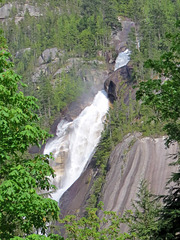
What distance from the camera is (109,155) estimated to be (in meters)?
41.9

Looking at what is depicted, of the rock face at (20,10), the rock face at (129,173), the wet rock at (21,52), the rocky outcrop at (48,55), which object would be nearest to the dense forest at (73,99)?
the wet rock at (21,52)

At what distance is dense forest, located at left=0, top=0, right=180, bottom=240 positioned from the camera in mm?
8234

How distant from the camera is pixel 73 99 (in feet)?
250

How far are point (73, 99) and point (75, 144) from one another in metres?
22.7

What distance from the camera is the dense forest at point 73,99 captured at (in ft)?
27.0

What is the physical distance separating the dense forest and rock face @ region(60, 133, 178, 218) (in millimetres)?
1360

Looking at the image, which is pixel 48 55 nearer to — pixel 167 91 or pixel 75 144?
pixel 75 144

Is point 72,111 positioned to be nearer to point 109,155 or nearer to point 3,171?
point 109,155

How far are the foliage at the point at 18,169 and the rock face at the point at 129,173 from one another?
2258 cm

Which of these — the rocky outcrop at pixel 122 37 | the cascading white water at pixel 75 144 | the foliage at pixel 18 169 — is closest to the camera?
the foliage at pixel 18 169

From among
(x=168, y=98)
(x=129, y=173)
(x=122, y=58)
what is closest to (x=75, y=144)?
(x=129, y=173)

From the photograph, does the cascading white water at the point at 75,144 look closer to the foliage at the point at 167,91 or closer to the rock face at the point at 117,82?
the rock face at the point at 117,82

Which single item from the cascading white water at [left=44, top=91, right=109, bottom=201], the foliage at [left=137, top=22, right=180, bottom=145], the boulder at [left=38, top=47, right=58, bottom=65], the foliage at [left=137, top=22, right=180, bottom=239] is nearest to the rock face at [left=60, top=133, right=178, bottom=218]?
the cascading white water at [left=44, top=91, right=109, bottom=201]

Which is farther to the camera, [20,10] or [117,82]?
[20,10]
